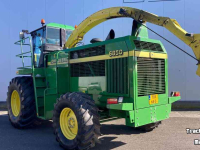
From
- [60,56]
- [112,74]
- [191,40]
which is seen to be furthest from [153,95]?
Answer: [60,56]

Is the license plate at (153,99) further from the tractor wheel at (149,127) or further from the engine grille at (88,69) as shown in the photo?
the engine grille at (88,69)

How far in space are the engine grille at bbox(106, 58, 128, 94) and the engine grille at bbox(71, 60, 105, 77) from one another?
7.2 inches

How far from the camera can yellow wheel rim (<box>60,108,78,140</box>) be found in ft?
14.1

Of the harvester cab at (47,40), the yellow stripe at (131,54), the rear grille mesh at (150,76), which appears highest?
the harvester cab at (47,40)

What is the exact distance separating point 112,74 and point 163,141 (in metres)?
2.06

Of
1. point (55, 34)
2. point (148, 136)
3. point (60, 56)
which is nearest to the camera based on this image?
point (148, 136)

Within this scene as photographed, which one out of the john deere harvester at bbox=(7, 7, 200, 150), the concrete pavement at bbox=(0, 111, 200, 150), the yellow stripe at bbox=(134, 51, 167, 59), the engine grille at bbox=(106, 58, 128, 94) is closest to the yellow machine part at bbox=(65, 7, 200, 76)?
the john deere harvester at bbox=(7, 7, 200, 150)

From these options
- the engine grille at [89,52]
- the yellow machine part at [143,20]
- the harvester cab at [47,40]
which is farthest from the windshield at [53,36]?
the engine grille at [89,52]

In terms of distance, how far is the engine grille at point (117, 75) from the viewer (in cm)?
420

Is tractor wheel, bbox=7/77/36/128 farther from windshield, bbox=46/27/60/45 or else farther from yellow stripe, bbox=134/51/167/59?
yellow stripe, bbox=134/51/167/59

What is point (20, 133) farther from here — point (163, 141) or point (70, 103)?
point (163, 141)

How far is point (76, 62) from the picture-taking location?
5.28 meters

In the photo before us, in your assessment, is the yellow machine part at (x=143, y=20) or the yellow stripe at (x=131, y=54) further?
the yellow stripe at (x=131, y=54)

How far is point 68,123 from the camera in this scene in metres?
4.40
